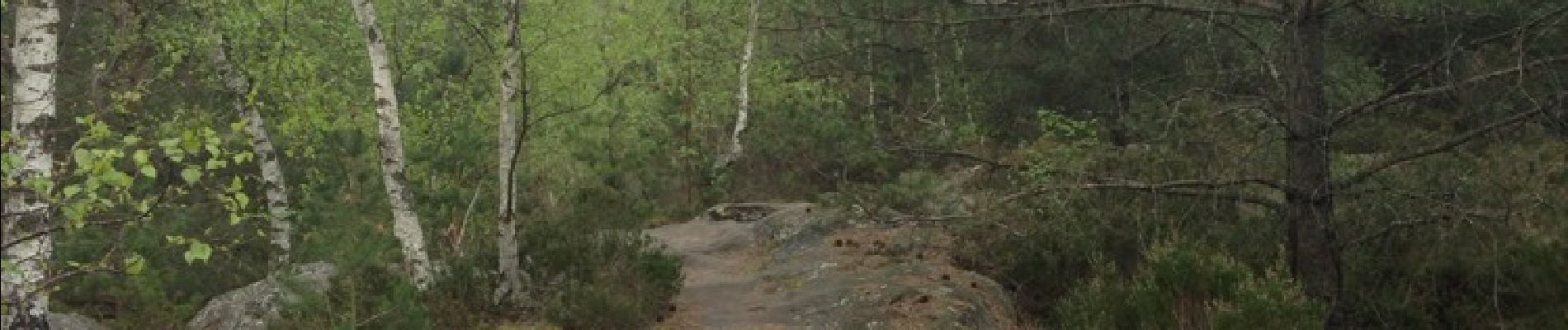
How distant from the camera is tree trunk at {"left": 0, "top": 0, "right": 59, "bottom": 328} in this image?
6516mm

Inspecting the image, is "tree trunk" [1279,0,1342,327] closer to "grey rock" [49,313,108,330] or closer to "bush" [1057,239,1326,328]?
"bush" [1057,239,1326,328]

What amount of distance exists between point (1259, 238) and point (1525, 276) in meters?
2.18

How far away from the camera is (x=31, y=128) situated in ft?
22.0

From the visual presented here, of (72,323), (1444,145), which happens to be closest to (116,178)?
(1444,145)

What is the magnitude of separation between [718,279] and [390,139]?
4.98 m

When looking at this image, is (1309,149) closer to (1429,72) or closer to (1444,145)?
(1444,145)

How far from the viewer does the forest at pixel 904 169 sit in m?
7.27

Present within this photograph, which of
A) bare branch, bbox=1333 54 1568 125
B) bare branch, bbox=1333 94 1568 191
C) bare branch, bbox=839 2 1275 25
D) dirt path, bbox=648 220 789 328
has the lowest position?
dirt path, bbox=648 220 789 328

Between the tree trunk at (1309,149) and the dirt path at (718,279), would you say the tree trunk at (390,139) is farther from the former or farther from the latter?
the tree trunk at (1309,149)

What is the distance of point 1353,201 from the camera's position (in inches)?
354

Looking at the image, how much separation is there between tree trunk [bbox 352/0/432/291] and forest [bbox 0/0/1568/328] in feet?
0.07

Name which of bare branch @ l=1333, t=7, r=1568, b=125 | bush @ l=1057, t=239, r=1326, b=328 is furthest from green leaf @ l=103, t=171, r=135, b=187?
bare branch @ l=1333, t=7, r=1568, b=125

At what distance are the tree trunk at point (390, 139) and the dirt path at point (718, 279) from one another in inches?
92.9

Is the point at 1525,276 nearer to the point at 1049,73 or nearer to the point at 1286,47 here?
the point at 1286,47
